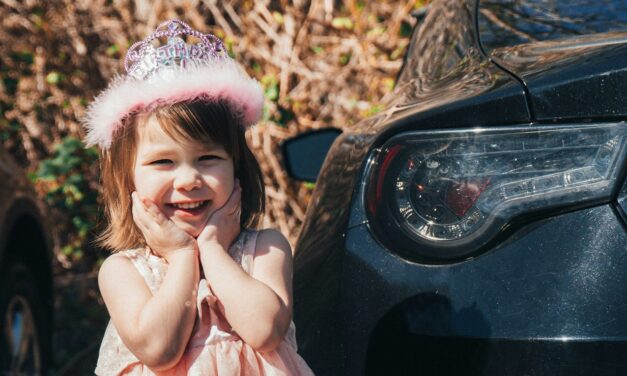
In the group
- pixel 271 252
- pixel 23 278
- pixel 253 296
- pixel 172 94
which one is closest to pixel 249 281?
pixel 253 296

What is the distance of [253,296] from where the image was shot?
5.85 ft

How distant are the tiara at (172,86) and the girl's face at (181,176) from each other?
0.22ft

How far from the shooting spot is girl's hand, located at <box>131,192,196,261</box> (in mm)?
A: 1867

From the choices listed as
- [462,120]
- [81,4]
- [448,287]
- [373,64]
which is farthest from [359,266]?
[81,4]

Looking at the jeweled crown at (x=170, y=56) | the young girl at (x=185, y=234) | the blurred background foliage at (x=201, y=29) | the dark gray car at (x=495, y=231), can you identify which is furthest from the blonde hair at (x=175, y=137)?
the blurred background foliage at (x=201, y=29)

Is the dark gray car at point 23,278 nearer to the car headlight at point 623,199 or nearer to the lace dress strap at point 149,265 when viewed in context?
the lace dress strap at point 149,265

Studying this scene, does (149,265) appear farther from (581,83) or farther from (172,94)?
(581,83)

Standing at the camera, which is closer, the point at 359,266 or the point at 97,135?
the point at 359,266

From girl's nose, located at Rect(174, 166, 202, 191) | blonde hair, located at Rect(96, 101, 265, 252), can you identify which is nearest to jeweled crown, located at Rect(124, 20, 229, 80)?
blonde hair, located at Rect(96, 101, 265, 252)

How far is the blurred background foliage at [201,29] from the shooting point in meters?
5.98

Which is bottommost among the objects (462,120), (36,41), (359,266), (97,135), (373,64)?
(373,64)

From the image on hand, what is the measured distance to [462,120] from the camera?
180cm

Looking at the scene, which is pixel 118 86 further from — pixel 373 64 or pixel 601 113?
pixel 373 64

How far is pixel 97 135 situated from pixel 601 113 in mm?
1024
